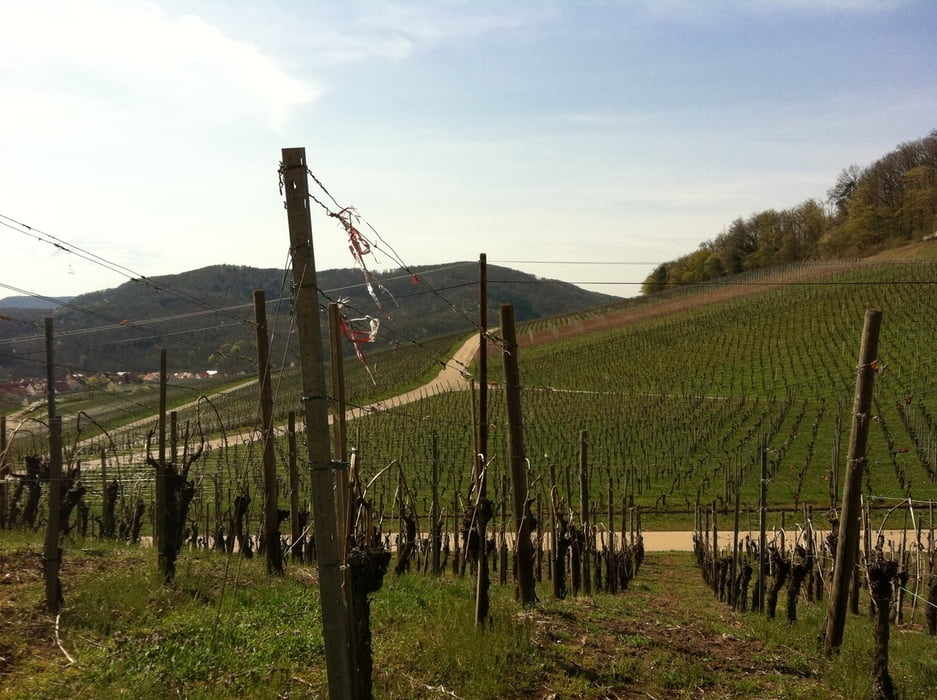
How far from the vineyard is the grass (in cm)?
160

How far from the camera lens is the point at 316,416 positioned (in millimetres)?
4293

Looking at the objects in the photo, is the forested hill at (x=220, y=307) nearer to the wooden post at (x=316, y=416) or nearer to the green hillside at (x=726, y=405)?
the green hillside at (x=726, y=405)

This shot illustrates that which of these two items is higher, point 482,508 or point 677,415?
point 677,415

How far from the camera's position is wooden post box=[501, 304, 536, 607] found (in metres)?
7.68

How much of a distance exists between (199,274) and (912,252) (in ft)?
365

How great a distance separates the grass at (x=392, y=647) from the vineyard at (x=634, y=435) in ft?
5.25

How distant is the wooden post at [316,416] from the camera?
4.25m

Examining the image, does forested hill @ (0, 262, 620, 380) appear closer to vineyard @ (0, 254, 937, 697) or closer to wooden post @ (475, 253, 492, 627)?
vineyard @ (0, 254, 937, 697)

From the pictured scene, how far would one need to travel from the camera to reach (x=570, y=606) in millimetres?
8570

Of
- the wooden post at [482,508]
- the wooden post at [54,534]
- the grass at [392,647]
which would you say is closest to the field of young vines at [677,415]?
the wooden post at [482,508]

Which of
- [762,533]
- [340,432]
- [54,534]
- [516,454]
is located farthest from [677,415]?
[340,432]

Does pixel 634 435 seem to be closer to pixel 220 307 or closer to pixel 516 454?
pixel 516 454

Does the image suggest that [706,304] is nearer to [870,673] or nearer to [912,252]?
[912,252]

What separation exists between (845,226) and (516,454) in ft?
271
